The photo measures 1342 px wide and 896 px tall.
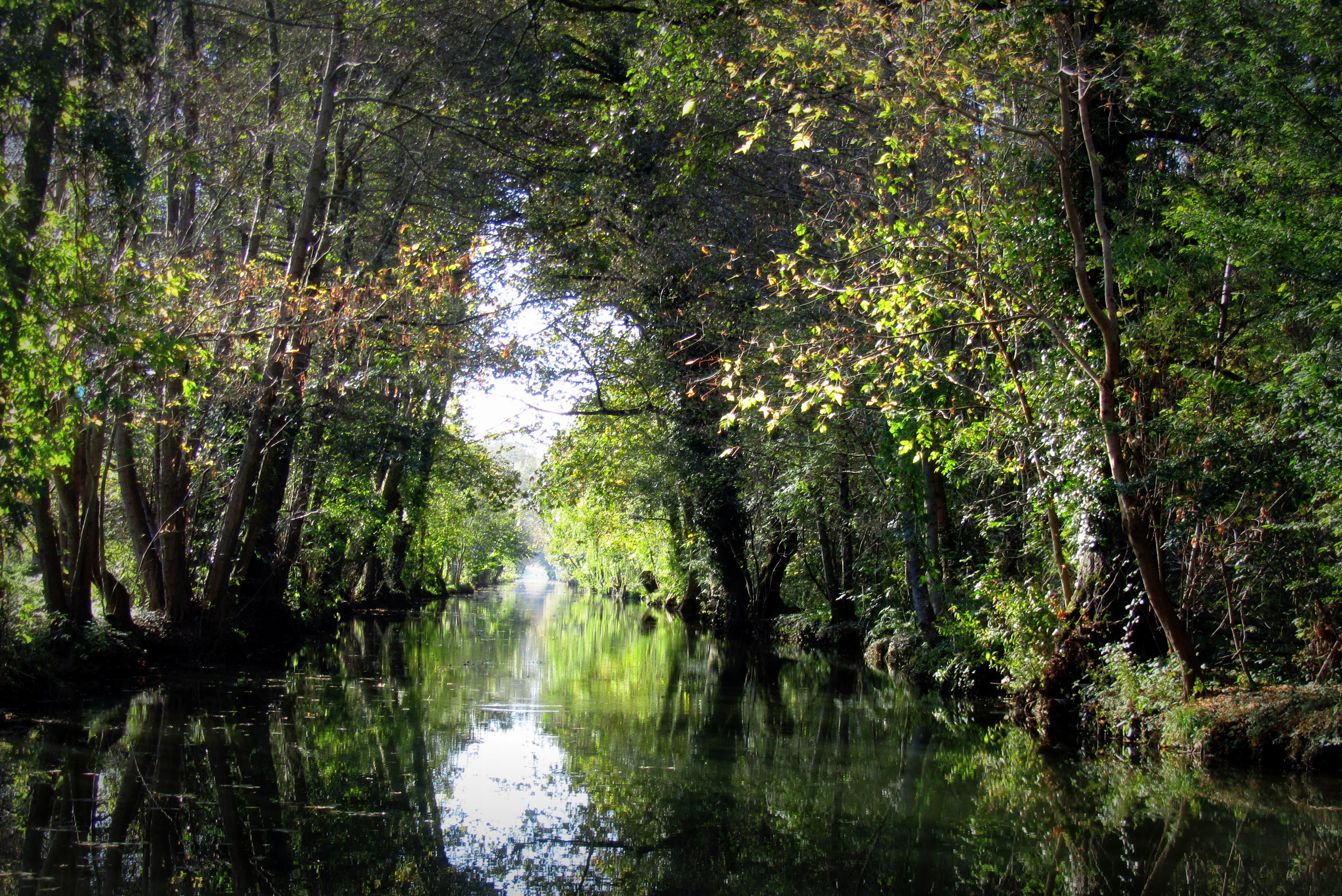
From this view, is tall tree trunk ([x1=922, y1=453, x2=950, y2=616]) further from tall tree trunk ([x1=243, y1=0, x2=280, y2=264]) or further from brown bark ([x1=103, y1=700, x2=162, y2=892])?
brown bark ([x1=103, y1=700, x2=162, y2=892])

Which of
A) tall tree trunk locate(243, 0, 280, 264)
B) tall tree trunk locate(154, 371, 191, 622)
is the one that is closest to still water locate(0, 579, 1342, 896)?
tall tree trunk locate(154, 371, 191, 622)

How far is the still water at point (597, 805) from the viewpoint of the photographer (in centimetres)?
494

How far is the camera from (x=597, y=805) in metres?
6.36

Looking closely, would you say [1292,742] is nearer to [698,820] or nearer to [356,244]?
[698,820]

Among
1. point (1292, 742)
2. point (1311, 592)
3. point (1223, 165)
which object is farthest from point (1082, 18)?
point (1292, 742)

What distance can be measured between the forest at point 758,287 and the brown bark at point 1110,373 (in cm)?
5

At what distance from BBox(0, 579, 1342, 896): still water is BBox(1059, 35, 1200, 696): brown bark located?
1.12 meters

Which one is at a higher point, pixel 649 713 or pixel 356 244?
pixel 356 244

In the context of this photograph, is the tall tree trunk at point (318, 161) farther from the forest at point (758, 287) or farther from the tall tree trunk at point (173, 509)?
the tall tree trunk at point (173, 509)

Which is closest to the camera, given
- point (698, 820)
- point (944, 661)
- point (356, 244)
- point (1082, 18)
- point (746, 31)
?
point (698, 820)

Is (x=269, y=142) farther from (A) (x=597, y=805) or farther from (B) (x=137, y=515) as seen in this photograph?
(A) (x=597, y=805)

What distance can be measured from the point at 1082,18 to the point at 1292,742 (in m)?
6.12

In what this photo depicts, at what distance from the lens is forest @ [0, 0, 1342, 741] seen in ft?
25.7

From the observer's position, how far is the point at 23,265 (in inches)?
261
